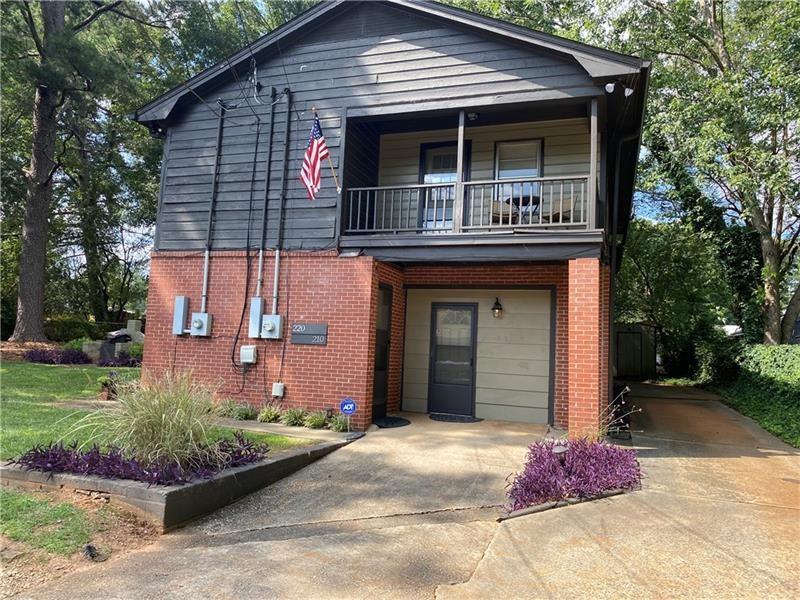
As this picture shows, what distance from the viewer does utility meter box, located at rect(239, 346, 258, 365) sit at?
27.6ft

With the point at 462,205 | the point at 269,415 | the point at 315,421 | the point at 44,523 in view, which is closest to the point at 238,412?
the point at 269,415

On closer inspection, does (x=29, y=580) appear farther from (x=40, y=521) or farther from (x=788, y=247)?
(x=788, y=247)

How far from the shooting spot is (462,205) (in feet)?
25.1


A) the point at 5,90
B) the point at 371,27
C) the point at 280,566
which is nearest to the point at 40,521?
the point at 280,566

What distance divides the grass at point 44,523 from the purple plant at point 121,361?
441 inches

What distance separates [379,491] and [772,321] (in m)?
14.3

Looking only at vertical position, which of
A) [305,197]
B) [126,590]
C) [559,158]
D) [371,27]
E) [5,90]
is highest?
[5,90]

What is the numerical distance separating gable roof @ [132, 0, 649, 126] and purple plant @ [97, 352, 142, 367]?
25.9ft

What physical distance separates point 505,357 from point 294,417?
384 centimetres

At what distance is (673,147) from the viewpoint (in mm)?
14094

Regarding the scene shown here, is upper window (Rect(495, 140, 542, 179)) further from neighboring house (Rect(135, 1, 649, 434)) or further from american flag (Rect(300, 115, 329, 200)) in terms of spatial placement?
american flag (Rect(300, 115, 329, 200))

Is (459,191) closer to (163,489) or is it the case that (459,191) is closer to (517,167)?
(517,167)

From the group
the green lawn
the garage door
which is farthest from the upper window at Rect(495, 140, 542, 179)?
the green lawn

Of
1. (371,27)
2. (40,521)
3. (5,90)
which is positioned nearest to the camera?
(40,521)
